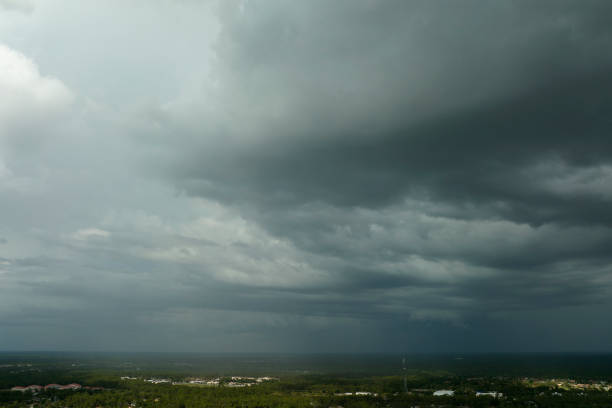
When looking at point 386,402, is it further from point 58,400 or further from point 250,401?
point 58,400

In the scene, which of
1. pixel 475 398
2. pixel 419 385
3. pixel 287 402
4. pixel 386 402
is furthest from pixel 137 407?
pixel 419 385

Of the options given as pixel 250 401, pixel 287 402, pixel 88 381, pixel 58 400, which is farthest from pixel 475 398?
pixel 88 381

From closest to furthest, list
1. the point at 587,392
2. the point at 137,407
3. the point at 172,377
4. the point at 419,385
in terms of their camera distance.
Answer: the point at 137,407 → the point at 587,392 → the point at 419,385 → the point at 172,377

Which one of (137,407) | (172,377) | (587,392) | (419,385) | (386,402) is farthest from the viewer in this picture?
(172,377)

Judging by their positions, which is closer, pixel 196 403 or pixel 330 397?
pixel 196 403

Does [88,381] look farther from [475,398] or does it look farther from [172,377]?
[475,398]

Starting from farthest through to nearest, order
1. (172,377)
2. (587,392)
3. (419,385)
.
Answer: (172,377) → (419,385) → (587,392)

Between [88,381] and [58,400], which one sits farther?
[88,381]

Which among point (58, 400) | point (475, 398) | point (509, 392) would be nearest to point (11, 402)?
point (58, 400)

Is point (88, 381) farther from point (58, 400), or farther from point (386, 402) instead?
point (386, 402)
